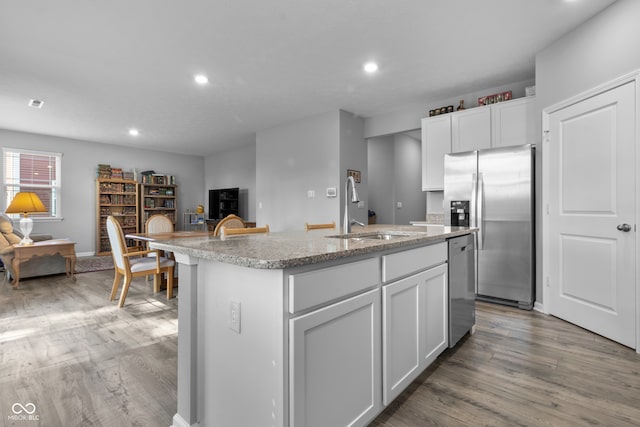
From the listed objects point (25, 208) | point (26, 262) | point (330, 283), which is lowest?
point (26, 262)

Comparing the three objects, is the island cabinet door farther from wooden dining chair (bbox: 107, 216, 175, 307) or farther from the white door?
wooden dining chair (bbox: 107, 216, 175, 307)

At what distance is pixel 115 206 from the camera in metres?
7.66

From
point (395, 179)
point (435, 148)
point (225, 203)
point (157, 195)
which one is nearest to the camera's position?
point (435, 148)

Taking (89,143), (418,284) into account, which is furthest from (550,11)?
(89,143)

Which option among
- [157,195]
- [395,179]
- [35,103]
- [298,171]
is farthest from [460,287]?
[157,195]

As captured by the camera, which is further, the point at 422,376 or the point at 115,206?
the point at 115,206

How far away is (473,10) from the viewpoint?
2.60 meters

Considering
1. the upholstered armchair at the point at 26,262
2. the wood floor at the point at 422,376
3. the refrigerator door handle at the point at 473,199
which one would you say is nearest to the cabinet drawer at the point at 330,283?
the wood floor at the point at 422,376

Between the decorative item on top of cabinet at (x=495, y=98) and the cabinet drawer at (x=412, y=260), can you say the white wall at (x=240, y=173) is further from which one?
the cabinet drawer at (x=412, y=260)

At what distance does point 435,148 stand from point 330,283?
3768 millimetres

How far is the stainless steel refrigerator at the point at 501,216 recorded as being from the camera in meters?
3.28

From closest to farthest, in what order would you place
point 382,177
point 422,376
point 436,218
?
point 422,376, point 436,218, point 382,177

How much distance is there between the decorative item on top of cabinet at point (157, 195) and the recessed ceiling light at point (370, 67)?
6636mm

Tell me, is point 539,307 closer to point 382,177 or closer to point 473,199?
point 473,199
